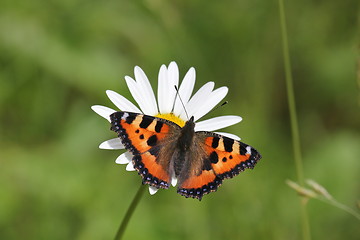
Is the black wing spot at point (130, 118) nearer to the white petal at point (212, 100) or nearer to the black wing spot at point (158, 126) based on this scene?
the black wing spot at point (158, 126)

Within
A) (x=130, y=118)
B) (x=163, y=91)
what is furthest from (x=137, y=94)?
(x=130, y=118)

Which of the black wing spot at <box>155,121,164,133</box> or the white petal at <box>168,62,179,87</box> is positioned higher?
the white petal at <box>168,62,179,87</box>

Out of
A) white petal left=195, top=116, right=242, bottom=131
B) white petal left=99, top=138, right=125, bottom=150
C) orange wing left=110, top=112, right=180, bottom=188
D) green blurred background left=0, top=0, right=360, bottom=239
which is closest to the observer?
orange wing left=110, top=112, right=180, bottom=188

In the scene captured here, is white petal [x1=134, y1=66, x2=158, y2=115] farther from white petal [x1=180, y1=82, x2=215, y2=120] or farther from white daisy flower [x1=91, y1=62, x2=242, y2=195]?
white petal [x1=180, y1=82, x2=215, y2=120]

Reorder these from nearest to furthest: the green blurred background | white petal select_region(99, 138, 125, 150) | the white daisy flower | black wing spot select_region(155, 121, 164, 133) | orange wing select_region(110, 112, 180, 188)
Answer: orange wing select_region(110, 112, 180, 188), white petal select_region(99, 138, 125, 150), black wing spot select_region(155, 121, 164, 133), the white daisy flower, the green blurred background

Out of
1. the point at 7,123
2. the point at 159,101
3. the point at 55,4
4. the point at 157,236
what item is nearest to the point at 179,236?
the point at 157,236

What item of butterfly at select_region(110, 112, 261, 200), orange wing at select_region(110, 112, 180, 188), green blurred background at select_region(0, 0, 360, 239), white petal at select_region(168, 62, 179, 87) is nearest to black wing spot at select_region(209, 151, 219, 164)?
butterfly at select_region(110, 112, 261, 200)

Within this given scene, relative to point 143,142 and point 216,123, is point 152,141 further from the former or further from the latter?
point 216,123

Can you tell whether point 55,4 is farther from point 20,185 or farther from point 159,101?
point 159,101
